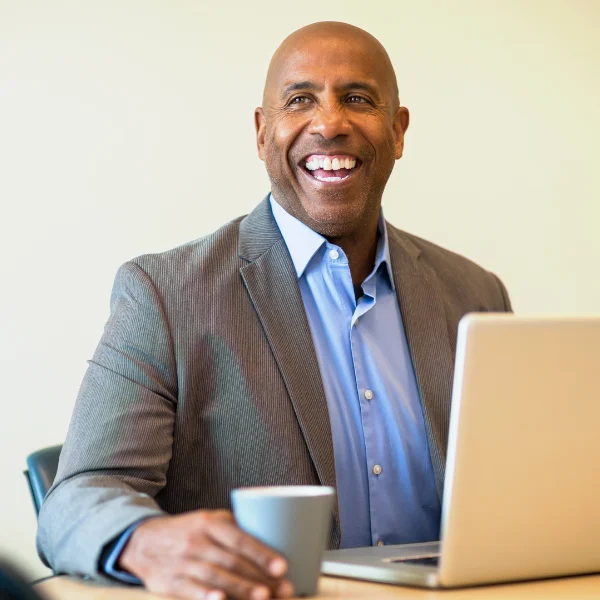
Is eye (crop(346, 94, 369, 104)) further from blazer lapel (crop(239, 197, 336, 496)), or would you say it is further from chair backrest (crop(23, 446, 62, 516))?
chair backrest (crop(23, 446, 62, 516))

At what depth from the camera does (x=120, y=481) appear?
1423mm

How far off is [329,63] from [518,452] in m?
1.13

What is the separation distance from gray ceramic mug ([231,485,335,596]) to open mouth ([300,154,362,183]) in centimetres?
103

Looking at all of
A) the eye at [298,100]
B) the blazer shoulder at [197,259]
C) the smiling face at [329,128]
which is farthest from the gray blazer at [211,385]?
the eye at [298,100]

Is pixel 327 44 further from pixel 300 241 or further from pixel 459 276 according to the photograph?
pixel 459 276

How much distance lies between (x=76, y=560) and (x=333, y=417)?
67 centimetres

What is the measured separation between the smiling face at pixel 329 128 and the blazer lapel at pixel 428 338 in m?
0.13

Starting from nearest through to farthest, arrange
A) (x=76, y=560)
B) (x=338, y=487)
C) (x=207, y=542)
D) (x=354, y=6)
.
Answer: (x=207, y=542) < (x=76, y=560) < (x=338, y=487) < (x=354, y=6)

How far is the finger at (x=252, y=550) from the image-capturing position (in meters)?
1.00

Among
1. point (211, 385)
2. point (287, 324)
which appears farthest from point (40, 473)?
point (287, 324)

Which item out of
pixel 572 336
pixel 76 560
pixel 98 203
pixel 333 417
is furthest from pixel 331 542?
pixel 98 203

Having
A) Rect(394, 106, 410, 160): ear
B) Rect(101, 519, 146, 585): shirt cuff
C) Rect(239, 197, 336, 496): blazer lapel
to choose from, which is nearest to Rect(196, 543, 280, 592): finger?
Rect(101, 519, 146, 585): shirt cuff

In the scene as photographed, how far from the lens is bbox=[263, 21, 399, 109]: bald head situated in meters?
1.98

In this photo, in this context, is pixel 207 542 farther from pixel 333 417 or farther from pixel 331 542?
pixel 333 417
